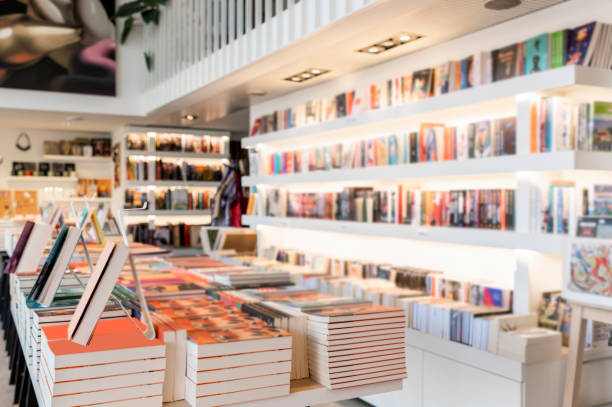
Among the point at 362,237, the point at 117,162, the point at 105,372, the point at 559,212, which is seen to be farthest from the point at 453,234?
the point at 117,162

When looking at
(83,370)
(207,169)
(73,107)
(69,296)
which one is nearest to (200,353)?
(83,370)

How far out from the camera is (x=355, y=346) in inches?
77.3

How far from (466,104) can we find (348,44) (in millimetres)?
984

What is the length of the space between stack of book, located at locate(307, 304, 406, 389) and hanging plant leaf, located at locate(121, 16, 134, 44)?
6575 mm

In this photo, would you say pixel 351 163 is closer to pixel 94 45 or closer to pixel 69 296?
pixel 69 296

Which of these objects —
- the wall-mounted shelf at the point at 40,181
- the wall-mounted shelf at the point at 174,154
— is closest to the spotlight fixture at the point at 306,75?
the wall-mounted shelf at the point at 174,154

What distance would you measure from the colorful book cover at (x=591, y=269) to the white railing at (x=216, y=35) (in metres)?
1.65

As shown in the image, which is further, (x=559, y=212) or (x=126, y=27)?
(x=126, y=27)

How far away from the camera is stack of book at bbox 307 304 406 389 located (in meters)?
1.92

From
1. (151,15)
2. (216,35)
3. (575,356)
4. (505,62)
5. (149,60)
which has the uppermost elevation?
(151,15)

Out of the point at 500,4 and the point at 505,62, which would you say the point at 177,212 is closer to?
the point at 505,62

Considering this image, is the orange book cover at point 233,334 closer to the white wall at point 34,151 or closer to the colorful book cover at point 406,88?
the colorful book cover at point 406,88

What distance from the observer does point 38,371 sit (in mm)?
1983

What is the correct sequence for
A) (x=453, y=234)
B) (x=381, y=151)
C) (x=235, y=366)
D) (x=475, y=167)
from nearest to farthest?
(x=235, y=366) → (x=475, y=167) → (x=453, y=234) → (x=381, y=151)
